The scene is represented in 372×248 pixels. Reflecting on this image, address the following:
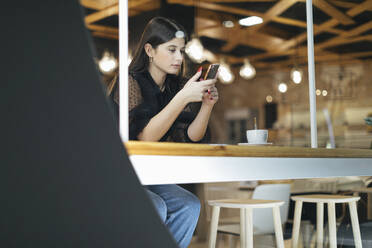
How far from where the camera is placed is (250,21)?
671 cm

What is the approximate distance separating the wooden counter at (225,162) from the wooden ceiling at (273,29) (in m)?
3.46

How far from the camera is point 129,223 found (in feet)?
2.15

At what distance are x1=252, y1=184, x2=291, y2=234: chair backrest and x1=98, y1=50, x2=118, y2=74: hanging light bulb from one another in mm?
3320

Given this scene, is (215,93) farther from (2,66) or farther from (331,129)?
(331,129)

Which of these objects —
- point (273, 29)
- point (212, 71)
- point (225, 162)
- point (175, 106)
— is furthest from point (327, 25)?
point (225, 162)

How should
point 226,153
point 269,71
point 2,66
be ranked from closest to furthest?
point 2,66 → point 226,153 → point 269,71

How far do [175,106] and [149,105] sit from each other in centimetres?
38

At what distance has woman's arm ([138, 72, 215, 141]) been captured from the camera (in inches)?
52.4

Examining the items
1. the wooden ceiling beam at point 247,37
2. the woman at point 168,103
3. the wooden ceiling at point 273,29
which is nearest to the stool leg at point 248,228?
the woman at point 168,103

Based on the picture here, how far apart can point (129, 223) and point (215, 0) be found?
17.7ft

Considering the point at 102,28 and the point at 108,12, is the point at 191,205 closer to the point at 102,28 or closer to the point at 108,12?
the point at 108,12

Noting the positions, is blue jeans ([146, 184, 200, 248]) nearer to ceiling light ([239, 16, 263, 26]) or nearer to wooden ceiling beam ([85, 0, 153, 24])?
wooden ceiling beam ([85, 0, 153, 24])

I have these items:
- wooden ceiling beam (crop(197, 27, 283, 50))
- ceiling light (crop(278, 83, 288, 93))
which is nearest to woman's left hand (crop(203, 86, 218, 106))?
wooden ceiling beam (crop(197, 27, 283, 50))

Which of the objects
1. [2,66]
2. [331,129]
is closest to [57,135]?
[2,66]
